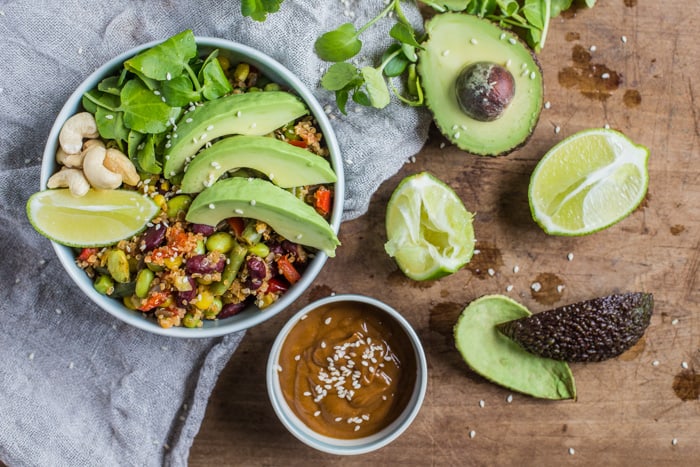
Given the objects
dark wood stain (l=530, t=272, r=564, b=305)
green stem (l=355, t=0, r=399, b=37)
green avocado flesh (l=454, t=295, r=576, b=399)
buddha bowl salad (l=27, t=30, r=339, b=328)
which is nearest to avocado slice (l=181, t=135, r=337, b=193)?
buddha bowl salad (l=27, t=30, r=339, b=328)

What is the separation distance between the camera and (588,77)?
219cm

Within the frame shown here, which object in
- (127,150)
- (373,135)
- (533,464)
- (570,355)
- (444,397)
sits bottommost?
(533,464)

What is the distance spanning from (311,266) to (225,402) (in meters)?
0.63

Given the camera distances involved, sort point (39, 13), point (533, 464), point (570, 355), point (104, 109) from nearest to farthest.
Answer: point (104, 109)
point (39, 13)
point (570, 355)
point (533, 464)

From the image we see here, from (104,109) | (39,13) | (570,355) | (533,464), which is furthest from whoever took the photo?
(533,464)

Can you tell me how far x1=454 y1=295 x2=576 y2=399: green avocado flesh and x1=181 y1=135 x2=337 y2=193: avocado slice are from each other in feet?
2.27

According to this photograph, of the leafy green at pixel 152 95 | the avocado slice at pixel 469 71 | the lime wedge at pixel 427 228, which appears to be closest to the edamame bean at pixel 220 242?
the leafy green at pixel 152 95

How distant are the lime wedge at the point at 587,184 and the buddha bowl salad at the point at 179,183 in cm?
68

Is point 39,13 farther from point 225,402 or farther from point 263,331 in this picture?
point 225,402

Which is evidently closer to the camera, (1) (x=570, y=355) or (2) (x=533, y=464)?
(1) (x=570, y=355)

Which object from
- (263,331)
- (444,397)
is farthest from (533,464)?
(263,331)

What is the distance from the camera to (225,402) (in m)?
2.21

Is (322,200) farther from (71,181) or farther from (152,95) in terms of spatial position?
(71,181)

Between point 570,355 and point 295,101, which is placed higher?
point 295,101
